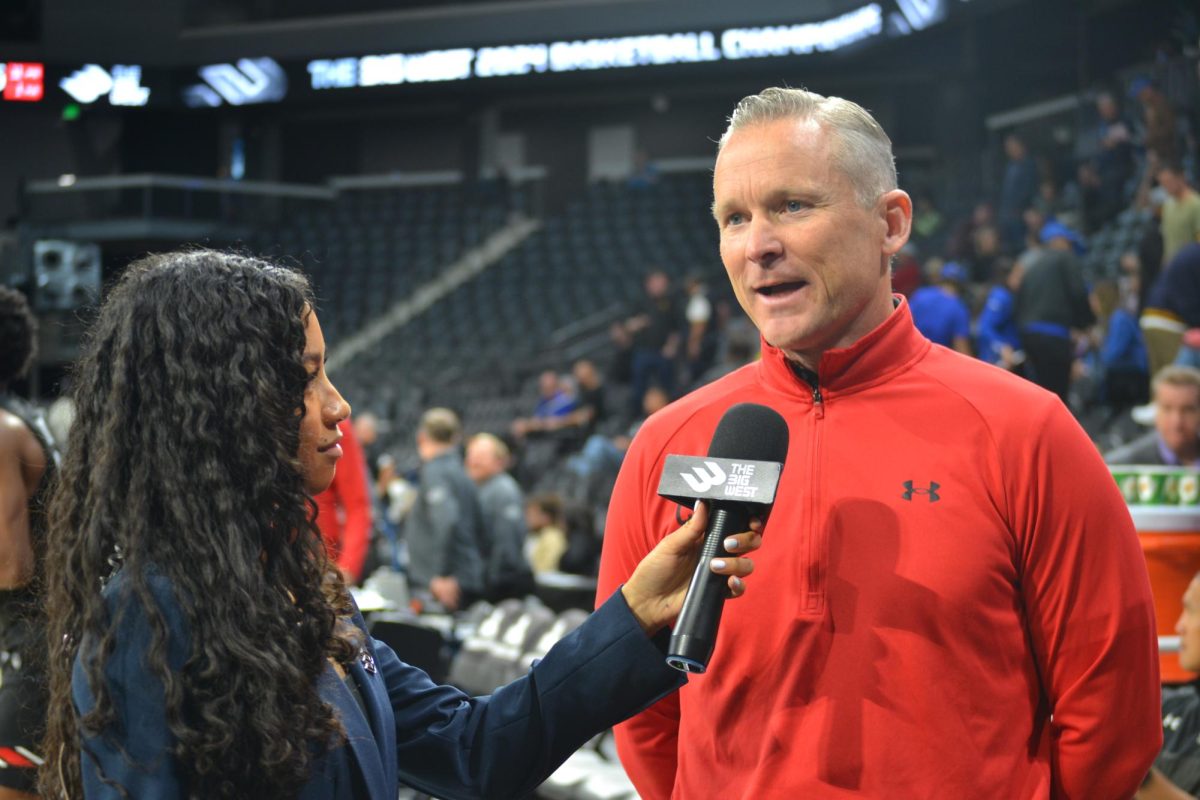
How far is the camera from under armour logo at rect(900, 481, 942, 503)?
5.83 feet

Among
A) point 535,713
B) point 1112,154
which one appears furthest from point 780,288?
point 1112,154

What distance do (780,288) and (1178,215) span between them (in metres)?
6.78

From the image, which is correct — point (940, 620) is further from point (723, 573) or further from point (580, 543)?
point (580, 543)

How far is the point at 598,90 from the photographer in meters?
Result: 20.6

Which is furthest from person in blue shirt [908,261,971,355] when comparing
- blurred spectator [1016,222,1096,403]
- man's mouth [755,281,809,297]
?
man's mouth [755,281,809,297]

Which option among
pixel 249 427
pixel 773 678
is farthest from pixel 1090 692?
pixel 249 427

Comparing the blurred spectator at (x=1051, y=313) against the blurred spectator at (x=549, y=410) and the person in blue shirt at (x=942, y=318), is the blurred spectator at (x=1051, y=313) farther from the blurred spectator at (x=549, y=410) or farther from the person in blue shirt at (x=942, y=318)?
the blurred spectator at (x=549, y=410)

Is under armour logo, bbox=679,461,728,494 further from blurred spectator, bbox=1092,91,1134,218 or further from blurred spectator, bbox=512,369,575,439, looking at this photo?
blurred spectator, bbox=512,369,575,439

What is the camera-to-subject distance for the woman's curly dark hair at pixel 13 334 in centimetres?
321

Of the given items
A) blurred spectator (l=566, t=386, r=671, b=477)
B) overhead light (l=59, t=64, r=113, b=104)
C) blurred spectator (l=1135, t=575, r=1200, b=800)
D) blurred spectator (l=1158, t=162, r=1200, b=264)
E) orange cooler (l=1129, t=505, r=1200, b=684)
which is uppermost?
overhead light (l=59, t=64, r=113, b=104)

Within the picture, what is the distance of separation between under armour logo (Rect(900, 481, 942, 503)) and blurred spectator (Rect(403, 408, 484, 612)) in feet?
18.9

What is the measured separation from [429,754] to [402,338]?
16.7 m

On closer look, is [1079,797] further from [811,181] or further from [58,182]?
[58,182]

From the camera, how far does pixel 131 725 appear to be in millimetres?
1377
